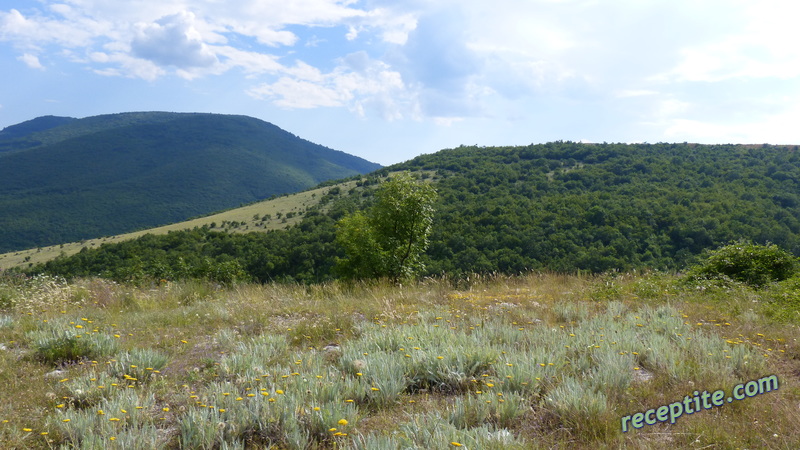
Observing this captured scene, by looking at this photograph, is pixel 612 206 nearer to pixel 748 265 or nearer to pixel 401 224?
pixel 401 224

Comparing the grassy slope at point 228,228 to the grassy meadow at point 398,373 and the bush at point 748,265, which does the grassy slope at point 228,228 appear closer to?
the bush at point 748,265

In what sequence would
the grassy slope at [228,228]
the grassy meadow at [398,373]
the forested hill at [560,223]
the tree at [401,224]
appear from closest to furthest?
the grassy meadow at [398,373] → the tree at [401,224] → the forested hill at [560,223] → the grassy slope at [228,228]

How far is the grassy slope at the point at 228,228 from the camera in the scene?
62594 mm

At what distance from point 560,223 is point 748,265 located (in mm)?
39185

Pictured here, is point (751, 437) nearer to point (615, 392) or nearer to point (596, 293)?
point (615, 392)

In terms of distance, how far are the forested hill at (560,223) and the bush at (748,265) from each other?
1280 cm

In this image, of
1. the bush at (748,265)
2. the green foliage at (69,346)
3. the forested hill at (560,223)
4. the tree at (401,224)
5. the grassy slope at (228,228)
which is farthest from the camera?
the grassy slope at (228,228)

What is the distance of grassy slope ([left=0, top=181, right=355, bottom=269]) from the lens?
6259cm

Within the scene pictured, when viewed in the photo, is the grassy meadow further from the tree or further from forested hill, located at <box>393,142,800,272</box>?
forested hill, located at <box>393,142,800,272</box>

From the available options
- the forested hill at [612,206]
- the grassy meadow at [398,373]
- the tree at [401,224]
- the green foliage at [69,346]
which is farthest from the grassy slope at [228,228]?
the green foliage at [69,346]

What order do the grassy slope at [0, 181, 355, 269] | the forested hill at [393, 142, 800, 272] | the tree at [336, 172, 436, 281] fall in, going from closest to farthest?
the tree at [336, 172, 436, 281], the forested hill at [393, 142, 800, 272], the grassy slope at [0, 181, 355, 269]

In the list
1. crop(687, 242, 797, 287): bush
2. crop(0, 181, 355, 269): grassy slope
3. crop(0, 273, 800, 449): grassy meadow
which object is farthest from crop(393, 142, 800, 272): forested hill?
crop(0, 181, 355, 269): grassy slope

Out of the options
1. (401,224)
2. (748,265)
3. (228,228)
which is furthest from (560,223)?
(228,228)

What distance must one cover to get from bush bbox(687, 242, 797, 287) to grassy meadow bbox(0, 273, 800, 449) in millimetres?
1411
